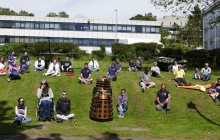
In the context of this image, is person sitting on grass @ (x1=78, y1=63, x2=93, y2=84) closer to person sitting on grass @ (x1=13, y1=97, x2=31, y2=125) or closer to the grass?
the grass

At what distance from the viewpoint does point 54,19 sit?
182 ft

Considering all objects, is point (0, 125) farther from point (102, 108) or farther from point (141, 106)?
point (141, 106)

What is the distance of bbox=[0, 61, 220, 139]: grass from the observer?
11.2m

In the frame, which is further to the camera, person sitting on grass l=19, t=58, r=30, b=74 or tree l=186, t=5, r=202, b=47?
tree l=186, t=5, r=202, b=47

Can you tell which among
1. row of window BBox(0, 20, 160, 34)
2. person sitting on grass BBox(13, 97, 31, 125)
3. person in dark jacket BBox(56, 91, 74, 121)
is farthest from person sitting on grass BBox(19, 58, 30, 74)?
row of window BBox(0, 20, 160, 34)

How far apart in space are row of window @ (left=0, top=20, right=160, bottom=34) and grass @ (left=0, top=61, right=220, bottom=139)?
36.2 m

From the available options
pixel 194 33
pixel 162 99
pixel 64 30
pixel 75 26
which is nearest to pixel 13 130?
pixel 162 99

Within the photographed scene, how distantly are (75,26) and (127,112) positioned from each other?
4252 cm

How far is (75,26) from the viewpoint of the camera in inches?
2211

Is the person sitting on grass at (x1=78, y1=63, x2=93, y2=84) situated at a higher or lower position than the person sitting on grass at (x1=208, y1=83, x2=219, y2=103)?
higher

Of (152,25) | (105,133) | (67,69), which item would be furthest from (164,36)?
(105,133)

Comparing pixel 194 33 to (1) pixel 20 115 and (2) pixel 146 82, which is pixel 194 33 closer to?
(2) pixel 146 82

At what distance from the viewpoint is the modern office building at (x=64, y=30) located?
5516 centimetres

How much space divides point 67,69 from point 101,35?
115 ft
